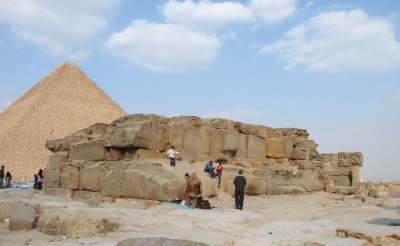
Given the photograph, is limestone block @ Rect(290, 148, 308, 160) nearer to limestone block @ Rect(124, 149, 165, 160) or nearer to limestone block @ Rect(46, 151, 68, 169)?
limestone block @ Rect(124, 149, 165, 160)

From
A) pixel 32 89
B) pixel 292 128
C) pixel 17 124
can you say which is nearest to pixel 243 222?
pixel 292 128

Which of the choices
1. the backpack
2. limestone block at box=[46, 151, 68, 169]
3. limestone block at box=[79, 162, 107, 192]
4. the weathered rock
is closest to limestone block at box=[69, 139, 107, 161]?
limestone block at box=[79, 162, 107, 192]

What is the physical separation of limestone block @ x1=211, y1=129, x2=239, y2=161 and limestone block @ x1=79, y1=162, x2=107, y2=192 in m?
3.16

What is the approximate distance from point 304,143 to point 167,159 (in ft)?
20.7

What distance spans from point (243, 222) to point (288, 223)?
0.73 m

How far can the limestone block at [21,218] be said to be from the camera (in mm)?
6277

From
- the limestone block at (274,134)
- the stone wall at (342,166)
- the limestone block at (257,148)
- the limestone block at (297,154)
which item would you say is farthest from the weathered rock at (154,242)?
the stone wall at (342,166)

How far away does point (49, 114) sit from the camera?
3752 inches

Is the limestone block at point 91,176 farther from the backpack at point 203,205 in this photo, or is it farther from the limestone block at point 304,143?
the limestone block at point 304,143

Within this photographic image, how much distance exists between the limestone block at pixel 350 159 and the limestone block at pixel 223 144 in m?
11.7

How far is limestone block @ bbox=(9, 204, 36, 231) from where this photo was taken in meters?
6.28

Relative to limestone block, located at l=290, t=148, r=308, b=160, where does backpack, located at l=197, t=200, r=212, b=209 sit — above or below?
below

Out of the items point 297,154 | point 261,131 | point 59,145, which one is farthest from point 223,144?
point 59,145

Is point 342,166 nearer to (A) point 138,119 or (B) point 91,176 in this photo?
(A) point 138,119
